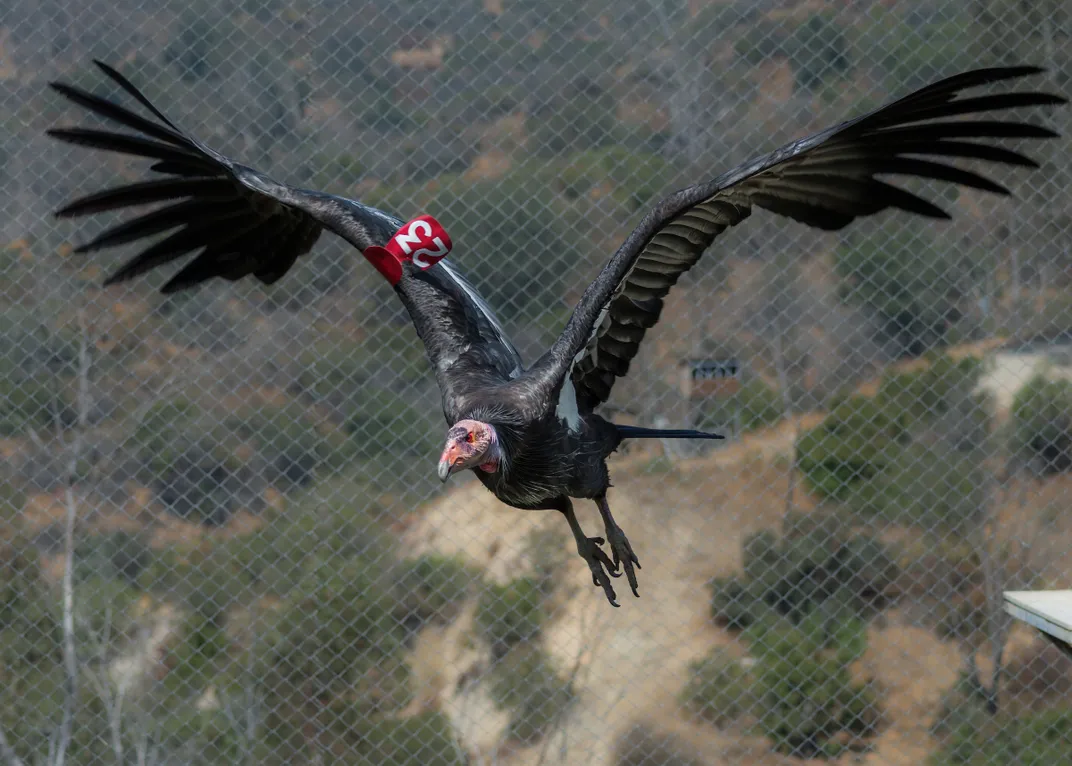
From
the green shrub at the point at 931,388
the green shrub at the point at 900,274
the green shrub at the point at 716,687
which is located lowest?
the green shrub at the point at 716,687

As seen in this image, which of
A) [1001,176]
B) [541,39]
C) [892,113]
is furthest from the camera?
[1001,176]

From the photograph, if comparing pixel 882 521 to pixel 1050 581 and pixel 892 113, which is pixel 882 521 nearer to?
pixel 1050 581

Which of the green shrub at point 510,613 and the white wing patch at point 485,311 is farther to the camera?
the green shrub at point 510,613

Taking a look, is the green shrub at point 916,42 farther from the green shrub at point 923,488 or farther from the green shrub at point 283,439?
the green shrub at point 283,439

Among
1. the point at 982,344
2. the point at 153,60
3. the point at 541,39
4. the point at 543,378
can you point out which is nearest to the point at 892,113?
the point at 543,378

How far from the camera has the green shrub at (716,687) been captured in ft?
17.7

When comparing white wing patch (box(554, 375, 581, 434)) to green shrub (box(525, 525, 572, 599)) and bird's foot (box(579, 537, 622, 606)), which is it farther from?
green shrub (box(525, 525, 572, 599))

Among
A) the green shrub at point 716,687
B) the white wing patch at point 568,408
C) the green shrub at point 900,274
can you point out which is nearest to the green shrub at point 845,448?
the green shrub at point 900,274

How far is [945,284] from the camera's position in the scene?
626cm

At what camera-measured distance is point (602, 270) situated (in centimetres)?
271

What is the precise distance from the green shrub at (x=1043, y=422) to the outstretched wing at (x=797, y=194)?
3.50 metres

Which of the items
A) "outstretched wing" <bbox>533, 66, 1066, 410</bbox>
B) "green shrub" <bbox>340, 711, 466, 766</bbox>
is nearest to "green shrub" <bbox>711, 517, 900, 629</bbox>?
"green shrub" <bbox>340, 711, 466, 766</bbox>

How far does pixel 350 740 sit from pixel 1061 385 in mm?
3459

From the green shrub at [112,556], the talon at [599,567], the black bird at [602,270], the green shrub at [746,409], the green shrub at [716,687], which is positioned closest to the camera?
the black bird at [602,270]
